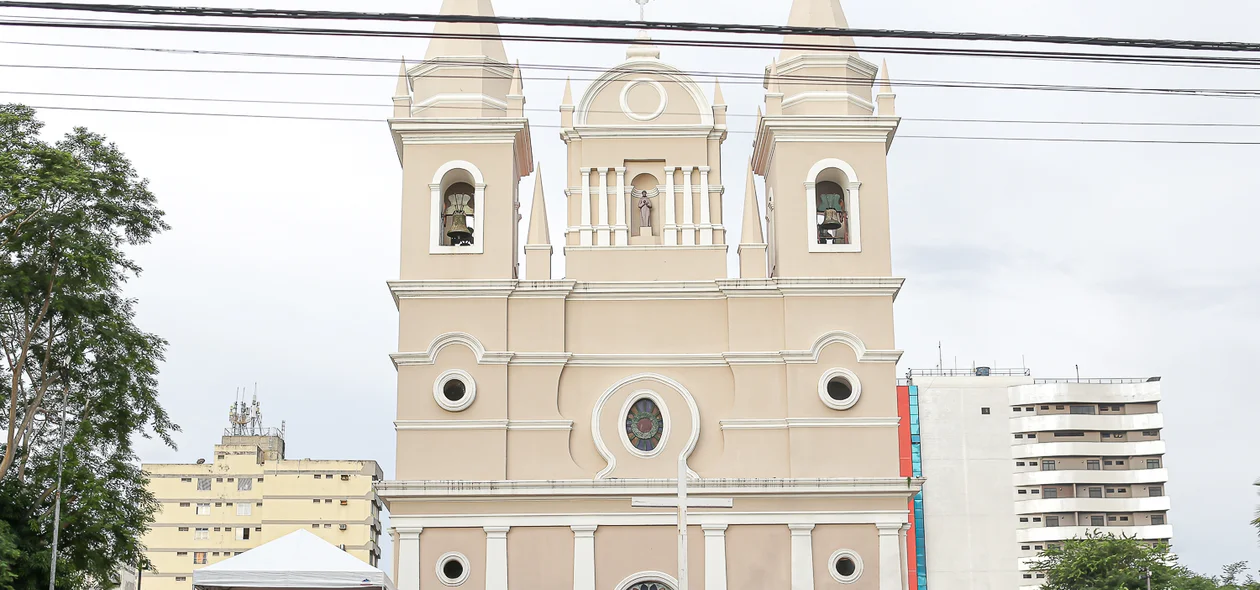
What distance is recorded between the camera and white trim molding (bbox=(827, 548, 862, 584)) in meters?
26.5

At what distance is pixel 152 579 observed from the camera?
214 feet

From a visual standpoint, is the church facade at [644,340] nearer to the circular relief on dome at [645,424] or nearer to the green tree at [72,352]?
the circular relief on dome at [645,424]

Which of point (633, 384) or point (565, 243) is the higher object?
point (565, 243)

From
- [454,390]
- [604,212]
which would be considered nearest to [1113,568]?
[604,212]

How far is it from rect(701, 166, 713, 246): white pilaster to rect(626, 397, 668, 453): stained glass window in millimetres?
3182

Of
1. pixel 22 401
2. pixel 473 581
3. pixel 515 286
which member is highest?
pixel 515 286

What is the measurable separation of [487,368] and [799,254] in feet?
19.5

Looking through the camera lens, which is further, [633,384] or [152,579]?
[152,579]

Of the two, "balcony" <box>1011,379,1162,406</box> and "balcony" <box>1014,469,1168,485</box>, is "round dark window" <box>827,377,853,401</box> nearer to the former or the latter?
"balcony" <box>1014,469,1168,485</box>

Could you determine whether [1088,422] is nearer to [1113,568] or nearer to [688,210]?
[1113,568]

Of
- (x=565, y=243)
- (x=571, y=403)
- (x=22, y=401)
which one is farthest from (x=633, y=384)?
(x=22, y=401)

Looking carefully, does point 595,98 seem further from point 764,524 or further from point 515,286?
point 764,524

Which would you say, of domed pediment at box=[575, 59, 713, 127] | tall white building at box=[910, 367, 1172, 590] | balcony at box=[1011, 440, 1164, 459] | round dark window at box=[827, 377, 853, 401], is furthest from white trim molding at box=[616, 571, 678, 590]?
balcony at box=[1011, 440, 1164, 459]

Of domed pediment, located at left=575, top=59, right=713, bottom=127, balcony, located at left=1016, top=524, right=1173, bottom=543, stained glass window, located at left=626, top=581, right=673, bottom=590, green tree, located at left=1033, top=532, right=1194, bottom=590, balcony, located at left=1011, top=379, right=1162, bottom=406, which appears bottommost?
stained glass window, located at left=626, top=581, right=673, bottom=590
